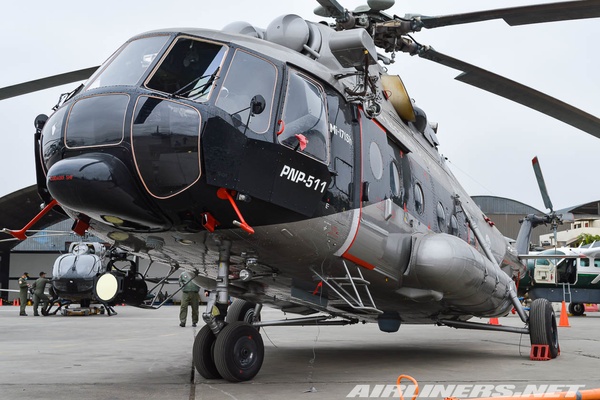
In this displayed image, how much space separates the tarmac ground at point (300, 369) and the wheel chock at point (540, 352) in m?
0.15

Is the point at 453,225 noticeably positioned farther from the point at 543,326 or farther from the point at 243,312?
the point at 243,312

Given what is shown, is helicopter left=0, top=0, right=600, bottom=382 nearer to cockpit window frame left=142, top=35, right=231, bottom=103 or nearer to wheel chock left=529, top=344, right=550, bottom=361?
cockpit window frame left=142, top=35, right=231, bottom=103

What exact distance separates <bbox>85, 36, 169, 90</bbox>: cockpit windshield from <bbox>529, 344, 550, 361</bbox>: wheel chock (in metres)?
6.90

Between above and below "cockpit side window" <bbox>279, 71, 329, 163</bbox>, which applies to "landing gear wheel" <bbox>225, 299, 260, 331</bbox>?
below

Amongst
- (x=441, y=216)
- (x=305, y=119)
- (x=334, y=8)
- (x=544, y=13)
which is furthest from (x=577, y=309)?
(x=305, y=119)

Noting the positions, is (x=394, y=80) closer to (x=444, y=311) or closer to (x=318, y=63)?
(x=318, y=63)

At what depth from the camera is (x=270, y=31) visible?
7230mm

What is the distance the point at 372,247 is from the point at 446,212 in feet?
A: 9.67

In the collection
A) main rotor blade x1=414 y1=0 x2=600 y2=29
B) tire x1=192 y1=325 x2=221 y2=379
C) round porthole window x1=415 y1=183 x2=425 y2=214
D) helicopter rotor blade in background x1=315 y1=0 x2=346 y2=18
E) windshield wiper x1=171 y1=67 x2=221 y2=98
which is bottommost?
tire x1=192 y1=325 x2=221 y2=379

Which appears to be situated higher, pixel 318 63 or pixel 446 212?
pixel 318 63

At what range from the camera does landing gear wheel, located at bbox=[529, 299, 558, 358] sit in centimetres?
959

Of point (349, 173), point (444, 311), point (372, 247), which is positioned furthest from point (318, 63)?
point (444, 311)

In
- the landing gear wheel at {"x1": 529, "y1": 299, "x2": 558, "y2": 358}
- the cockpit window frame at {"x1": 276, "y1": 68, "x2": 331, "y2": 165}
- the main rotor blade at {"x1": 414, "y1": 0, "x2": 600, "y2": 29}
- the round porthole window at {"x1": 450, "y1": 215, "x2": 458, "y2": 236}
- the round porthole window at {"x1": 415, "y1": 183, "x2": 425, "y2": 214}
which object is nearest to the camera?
the cockpit window frame at {"x1": 276, "y1": 68, "x2": 331, "y2": 165}

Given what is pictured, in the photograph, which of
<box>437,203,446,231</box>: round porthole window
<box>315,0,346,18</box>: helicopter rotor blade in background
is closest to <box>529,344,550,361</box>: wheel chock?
<box>437,203,446,231</box>: round porthole window
